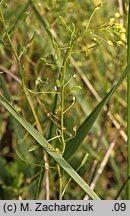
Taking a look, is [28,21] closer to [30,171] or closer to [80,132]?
[30,171]

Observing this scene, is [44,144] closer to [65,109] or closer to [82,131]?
[82,131]

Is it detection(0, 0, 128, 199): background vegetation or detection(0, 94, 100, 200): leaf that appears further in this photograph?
detection(0, 0, 128, 199): background vegetation

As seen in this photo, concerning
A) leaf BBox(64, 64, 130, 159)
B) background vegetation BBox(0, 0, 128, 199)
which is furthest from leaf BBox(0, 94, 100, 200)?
background vegetation BBox(0, 0, 128, 199)

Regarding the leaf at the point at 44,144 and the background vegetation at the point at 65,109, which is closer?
the leaf at the point at 44,144

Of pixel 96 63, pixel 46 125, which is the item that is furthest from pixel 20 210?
pixel 96 63

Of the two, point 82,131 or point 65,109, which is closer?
point 82,131

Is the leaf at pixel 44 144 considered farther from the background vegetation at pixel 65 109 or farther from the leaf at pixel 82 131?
the background vegetation at pixel 65 109

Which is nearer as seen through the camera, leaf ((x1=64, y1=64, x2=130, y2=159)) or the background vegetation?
leaf ((x1=64, y1=64, x2=130, y2=159))

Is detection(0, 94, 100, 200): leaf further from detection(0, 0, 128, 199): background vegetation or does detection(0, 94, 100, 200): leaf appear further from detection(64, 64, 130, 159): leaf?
detection(0, 0, 128, 199): background vegetation

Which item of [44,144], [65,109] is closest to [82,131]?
[44,144]

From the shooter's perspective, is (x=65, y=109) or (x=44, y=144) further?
(x=65, y=109)

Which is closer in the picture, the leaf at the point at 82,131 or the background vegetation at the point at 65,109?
the leaf at the point at 82,131

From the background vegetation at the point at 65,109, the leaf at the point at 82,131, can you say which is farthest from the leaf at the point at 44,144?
the background vegetation at the point at 65,109
